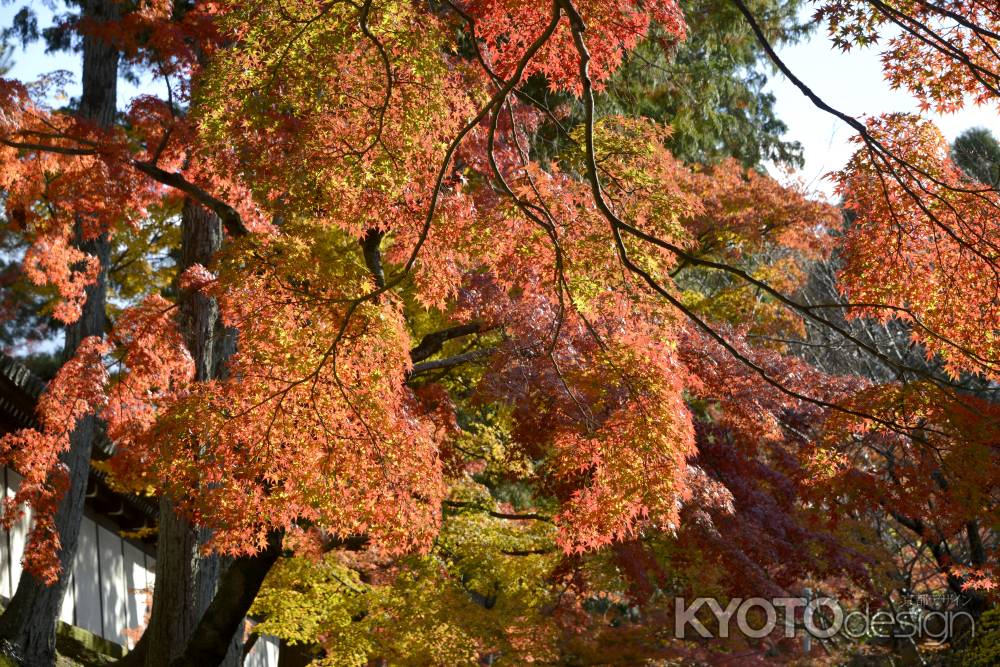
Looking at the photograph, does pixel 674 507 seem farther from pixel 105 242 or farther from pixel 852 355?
pixel 852 355

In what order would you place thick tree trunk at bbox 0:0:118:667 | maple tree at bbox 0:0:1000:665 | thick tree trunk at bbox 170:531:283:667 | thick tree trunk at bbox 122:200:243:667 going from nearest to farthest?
maple tree at bbox 0:0:1000:665, thick tree trunk at bbox 170:531:283:667, thick tree trunk at bbox 122:200:243:667, thick tree trunk at bbox 0:0:118:667

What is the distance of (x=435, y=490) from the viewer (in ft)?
24.2

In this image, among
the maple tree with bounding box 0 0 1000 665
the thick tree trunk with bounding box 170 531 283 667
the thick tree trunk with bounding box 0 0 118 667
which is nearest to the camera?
the maple tree with bounding box 0 0 1000 665

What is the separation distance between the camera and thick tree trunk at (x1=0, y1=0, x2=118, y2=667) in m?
9.55

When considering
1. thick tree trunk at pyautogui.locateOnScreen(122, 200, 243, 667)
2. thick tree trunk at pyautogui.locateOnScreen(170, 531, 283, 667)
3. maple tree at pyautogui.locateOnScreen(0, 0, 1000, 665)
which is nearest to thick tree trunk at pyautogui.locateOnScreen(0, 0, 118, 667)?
maple tree at pyautogui.locateOnScreen(0, 0, 1000, 665)

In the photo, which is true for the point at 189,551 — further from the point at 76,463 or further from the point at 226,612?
the point at 76,463

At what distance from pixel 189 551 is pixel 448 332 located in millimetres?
3193

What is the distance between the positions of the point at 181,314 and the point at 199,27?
289 centimetres

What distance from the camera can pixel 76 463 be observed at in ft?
33.3

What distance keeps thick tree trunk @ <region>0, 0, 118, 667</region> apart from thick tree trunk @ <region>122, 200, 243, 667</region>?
101 centimetres

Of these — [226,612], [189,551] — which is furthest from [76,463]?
[226,612]

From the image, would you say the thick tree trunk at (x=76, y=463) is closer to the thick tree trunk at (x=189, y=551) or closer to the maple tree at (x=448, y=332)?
the maple tree at (x=448, y=332)

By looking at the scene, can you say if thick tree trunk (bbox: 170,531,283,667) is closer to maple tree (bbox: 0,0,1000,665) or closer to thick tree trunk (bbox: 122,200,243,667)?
maple tree (bbox: 0,0,1000,665)

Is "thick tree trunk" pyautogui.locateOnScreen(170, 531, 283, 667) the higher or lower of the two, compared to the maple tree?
lower
